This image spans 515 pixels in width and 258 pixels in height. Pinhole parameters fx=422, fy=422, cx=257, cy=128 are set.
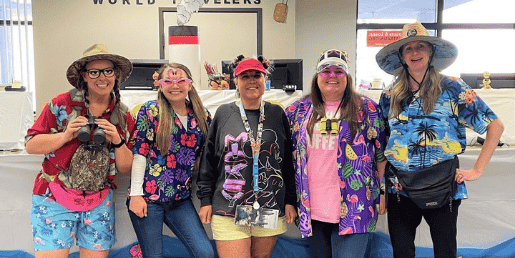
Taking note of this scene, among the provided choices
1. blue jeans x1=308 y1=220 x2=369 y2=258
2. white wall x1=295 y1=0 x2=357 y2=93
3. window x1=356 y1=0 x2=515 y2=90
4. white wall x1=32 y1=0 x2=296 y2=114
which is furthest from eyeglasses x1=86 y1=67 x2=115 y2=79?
window x1=356 y1=0 x2=515 y2=90

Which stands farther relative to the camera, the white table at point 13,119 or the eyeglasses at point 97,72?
the white table at point 13,119

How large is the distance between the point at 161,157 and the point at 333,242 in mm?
887

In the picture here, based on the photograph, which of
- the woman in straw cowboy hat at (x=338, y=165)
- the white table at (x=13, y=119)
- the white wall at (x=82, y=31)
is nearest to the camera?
the woman in straw cowboy hat at (x=338, y=165)

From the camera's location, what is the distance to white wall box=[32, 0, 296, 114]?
5.96 meters

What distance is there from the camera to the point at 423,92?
6.16 feet

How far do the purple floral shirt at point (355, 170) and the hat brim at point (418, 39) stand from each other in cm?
27

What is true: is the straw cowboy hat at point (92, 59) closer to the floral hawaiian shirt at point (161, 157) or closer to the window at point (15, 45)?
the floral hawaiian shirt at point (161, 157)

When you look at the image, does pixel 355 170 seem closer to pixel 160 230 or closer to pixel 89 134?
pixel 160 230

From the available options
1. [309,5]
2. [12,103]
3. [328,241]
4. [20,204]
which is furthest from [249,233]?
[309,5]

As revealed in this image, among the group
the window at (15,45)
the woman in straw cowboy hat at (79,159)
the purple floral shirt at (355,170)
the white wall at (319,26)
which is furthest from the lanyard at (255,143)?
the window at (15,45)

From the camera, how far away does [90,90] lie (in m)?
1.97

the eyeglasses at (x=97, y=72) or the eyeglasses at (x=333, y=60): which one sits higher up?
the eyeglasses at (x=333, y=60)

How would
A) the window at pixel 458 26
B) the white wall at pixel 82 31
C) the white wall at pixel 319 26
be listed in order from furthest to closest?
the window at pixel 458 26 < the white wall at pixel 319 26 < the white wall at pixel 82 31

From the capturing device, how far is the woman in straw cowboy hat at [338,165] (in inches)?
73.3
